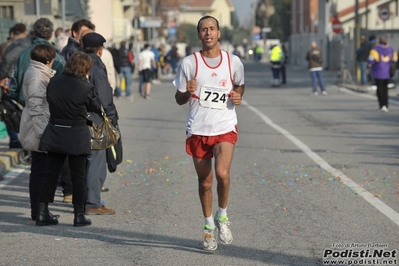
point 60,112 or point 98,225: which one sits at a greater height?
point 60,112

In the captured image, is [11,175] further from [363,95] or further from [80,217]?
[363,95]

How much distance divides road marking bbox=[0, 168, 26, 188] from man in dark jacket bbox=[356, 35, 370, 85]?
21045 mm

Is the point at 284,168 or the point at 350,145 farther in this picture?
the point at 350,145

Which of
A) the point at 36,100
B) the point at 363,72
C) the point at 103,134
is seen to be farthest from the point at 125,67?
the point at 103,134

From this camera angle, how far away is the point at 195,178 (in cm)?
1152

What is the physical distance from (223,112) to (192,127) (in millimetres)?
275

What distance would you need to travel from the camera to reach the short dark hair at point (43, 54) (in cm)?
893

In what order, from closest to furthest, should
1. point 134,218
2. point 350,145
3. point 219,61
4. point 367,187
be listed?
point 219,61
point 134,218
point 367,187
point 350,145

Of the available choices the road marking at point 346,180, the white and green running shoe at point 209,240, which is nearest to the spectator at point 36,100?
the white and green running shoe at point 209,240

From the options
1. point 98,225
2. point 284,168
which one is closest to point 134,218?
point 98,225

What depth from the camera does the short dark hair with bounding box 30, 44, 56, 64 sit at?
29.3ft

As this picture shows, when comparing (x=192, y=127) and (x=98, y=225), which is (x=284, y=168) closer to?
(x=98, y=225)

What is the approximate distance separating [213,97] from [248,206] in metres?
2.55

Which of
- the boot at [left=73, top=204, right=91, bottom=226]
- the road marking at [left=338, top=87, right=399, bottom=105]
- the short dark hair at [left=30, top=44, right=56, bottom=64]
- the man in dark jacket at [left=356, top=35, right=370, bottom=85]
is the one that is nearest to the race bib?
the boot at [left=73, top=204, right=91, bottom=226]
